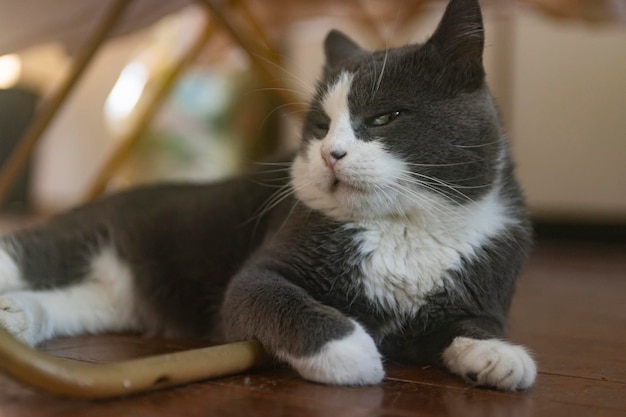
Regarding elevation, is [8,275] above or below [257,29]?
below

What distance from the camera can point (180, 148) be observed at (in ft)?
11.8

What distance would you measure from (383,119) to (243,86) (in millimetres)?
2748

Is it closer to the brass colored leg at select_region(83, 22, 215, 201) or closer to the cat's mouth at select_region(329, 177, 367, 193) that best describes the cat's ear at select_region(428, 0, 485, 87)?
the cat's mouth at select_region(329, 177, 367, 193)

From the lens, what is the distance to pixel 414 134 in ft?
3.26

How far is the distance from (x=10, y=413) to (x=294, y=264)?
0.44 m

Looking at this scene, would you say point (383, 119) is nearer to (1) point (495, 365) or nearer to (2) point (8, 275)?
(1) point (495, 365)

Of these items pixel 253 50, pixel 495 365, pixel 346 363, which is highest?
pixel 253 50

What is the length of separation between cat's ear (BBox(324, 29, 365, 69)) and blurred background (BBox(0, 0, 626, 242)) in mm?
79

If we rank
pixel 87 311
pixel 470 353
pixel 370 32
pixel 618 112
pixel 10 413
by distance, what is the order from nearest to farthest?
1. pixel 10 413
2. pixel 470 353
3. pixel 87 311
4. pixel 370 32
5. pixel 618 112

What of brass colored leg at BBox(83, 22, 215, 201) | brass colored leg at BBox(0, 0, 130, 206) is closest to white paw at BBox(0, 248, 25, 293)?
brass colored leg at BBox(0, 0, 130, 206)

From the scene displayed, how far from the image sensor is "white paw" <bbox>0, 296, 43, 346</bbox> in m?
1.08

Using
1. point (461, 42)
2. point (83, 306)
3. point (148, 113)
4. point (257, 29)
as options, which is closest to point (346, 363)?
point (461, 42)

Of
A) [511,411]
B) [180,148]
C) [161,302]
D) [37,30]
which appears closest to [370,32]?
[37,30]

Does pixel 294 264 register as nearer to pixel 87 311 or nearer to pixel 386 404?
pixel 386 404
